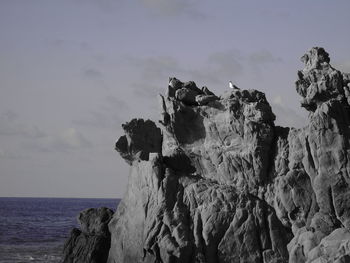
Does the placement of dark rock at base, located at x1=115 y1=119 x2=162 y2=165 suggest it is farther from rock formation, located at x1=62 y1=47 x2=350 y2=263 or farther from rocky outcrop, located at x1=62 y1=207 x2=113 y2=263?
rocky outcrop, located at x1=62 y1=207 x2=113 y2=263

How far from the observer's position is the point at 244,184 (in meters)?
31.0

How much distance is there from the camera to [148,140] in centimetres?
3516

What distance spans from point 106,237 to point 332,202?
11036 millimetres

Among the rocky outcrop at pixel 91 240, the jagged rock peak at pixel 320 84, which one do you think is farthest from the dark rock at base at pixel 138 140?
the jagged rock peak at pixel 320 84

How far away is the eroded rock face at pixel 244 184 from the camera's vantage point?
2888 centimetres

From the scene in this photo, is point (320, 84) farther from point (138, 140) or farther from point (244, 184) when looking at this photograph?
point (138, 140)

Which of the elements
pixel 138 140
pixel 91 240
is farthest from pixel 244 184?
pixel 91 240

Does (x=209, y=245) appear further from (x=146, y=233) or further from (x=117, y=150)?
(x=117, y=150)

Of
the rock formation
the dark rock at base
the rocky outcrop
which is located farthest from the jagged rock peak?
the rocky outcrop

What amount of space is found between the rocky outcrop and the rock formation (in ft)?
2.56

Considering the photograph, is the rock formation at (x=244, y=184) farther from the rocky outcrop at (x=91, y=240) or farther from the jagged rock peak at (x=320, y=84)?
the rocky outcrop at (x=91, y=240)

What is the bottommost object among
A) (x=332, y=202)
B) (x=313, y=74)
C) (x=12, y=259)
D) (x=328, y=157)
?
(x=12, y=259)

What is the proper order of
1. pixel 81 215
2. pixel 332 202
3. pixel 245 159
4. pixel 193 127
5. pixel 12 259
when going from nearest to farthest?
pixel 332 202 → pixel 245 159 → pixel 193 127 → pixel 81 215 → pixel 12 259

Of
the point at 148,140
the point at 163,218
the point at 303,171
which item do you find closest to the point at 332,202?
the point at 303,171
